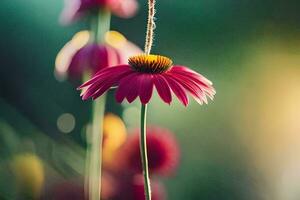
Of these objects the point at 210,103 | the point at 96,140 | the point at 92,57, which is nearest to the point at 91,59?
the point at 92,57

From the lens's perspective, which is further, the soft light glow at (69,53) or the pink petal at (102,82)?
the soft light glow at (69,53)

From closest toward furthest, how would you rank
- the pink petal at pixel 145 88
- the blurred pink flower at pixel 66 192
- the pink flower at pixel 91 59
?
1. the pink petal at pixel 145 88
2. the pink flower at pixel 91 59
3. the blurred pink flower at pixel 66 192

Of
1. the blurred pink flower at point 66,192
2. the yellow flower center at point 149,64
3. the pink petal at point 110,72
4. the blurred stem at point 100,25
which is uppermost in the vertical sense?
the blurred stem at point 100,25

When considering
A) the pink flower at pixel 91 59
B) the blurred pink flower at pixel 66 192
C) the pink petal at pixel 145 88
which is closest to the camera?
the pink petal at pixel 145 88

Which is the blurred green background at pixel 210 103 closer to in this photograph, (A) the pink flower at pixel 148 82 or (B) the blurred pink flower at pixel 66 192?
(B) the blurred pink flower at pixel 66 192

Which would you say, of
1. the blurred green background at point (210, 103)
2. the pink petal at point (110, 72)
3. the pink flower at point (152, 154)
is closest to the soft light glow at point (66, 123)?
the blurred green background at point (210, 103)

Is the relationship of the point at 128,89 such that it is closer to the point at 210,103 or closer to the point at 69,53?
the point at 69,53

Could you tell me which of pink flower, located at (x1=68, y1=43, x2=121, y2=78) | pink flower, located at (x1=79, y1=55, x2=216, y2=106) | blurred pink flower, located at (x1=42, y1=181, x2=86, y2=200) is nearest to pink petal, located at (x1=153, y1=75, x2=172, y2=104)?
pink flower, located at (x1=79, y1=55, x2=216, y2=106)
